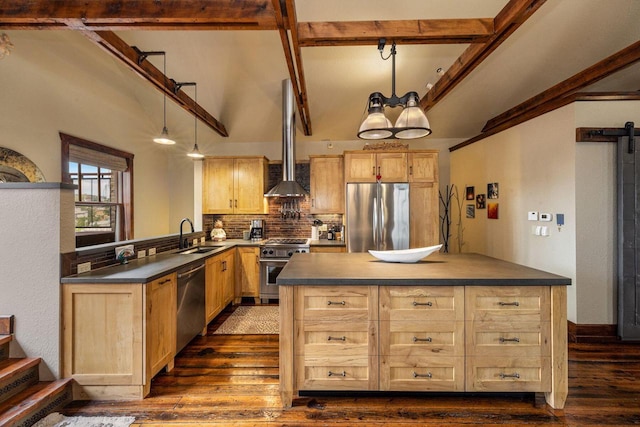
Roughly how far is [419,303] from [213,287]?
8.35 feet

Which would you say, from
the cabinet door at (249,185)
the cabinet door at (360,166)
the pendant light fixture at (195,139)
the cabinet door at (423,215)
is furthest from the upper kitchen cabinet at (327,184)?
the pendant light fixture at (195,139)

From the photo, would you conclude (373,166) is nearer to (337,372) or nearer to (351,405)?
(337,372)

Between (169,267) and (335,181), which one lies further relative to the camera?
(335,181)

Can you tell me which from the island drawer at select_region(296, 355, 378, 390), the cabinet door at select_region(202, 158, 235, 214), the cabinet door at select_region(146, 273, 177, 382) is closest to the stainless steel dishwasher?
the cabinet door at select_region(146, 273, 177, 382)

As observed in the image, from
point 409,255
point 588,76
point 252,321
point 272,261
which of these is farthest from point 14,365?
point 588,76

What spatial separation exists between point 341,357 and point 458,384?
0.84 m

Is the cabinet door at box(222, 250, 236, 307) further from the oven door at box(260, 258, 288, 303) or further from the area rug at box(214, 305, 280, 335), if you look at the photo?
the oven door at box(260, 258, 288, 303)

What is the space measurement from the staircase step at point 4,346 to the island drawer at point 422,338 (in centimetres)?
268

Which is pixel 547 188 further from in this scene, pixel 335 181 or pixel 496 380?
pixel 335 181

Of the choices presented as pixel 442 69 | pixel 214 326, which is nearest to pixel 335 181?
pixel 442 69

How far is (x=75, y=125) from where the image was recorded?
3686mm

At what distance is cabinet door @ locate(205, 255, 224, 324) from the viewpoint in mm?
3215

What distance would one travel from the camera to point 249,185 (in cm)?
468

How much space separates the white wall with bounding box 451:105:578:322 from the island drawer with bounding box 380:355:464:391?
6.94 feet
